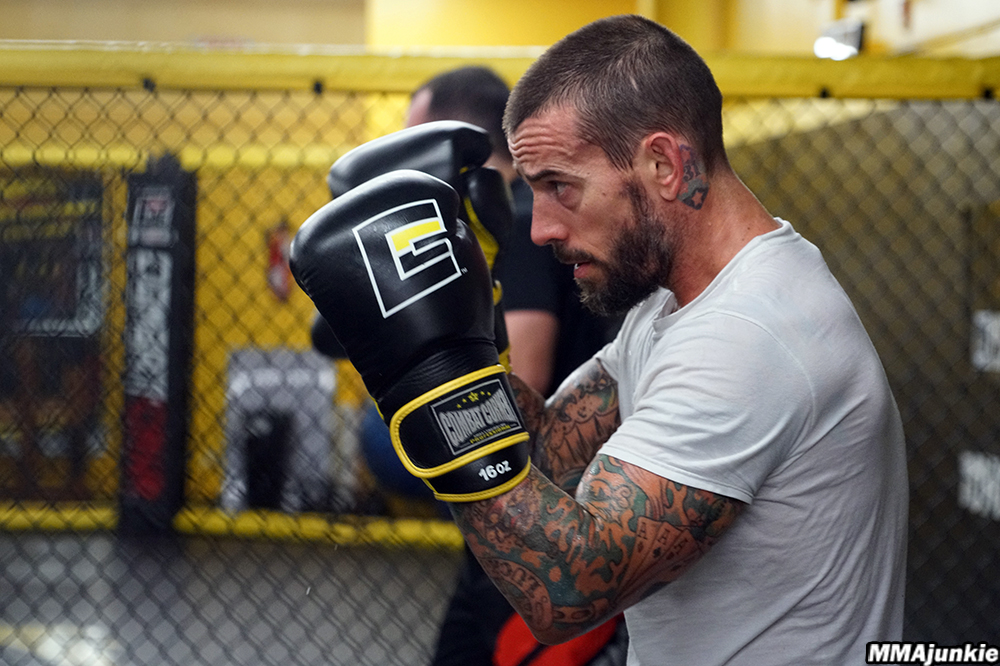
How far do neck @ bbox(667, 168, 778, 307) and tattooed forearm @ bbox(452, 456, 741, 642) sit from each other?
0.90 ft

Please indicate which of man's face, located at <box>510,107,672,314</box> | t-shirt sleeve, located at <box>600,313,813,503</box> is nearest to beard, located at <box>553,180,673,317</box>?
man's face, located at <box>510,107,672,314</box>

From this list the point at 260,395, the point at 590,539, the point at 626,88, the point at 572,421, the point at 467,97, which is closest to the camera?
the point at 590,539

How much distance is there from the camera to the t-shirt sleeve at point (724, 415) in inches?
32.8

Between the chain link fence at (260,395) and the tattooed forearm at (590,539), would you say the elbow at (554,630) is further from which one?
the chain link fence at (260,395)

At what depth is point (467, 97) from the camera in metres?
1.64

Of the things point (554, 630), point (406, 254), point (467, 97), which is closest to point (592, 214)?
point (406, 254)

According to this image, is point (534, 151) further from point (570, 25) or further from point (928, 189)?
point (570, 25)

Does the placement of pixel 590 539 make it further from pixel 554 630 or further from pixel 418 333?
pixel 418 333

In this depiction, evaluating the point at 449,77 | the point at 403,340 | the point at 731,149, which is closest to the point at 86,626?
the point at 449,77

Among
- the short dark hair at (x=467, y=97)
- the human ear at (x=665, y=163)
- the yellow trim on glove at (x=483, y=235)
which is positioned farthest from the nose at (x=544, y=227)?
the short dark hair at (x=467, y=97)

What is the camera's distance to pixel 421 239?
2.98 ft

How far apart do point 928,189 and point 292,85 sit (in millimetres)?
2059

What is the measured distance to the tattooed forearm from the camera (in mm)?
824

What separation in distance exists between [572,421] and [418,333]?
0.43 meters
